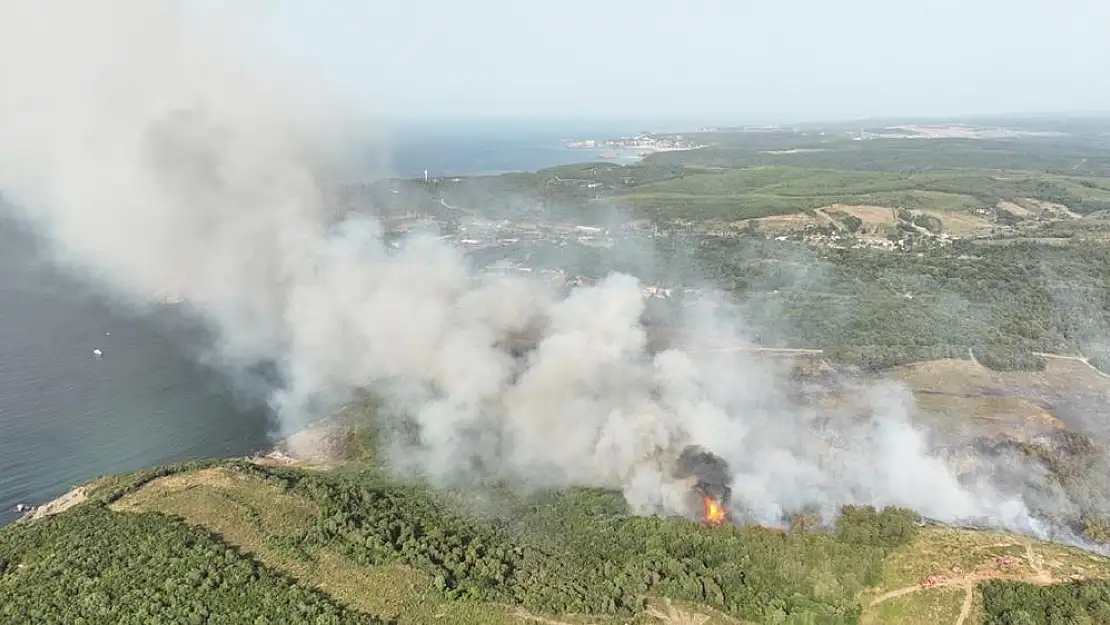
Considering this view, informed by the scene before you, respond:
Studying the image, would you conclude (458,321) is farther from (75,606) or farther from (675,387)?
(75,606)

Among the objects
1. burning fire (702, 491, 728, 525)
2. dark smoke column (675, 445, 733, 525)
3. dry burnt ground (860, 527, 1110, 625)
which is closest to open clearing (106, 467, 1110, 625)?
dry burnt ground (860, 527, 1110, 625)

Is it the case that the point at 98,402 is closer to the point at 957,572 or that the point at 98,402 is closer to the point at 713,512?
the point at 713,512

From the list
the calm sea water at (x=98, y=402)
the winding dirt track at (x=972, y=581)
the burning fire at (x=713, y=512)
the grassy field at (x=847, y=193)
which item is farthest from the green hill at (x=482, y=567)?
the grassy field at (x=847, y=193)

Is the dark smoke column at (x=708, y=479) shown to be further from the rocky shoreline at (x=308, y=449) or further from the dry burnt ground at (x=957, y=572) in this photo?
the rocky shoreline at (x=308, y=449)

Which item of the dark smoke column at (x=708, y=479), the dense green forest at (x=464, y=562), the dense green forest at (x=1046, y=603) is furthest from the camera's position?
the dark smoke column at (x=708, y=479)

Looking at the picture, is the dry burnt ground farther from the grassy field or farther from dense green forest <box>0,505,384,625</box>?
the grassy field

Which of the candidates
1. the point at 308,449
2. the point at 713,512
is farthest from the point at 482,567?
the point at 308,449
